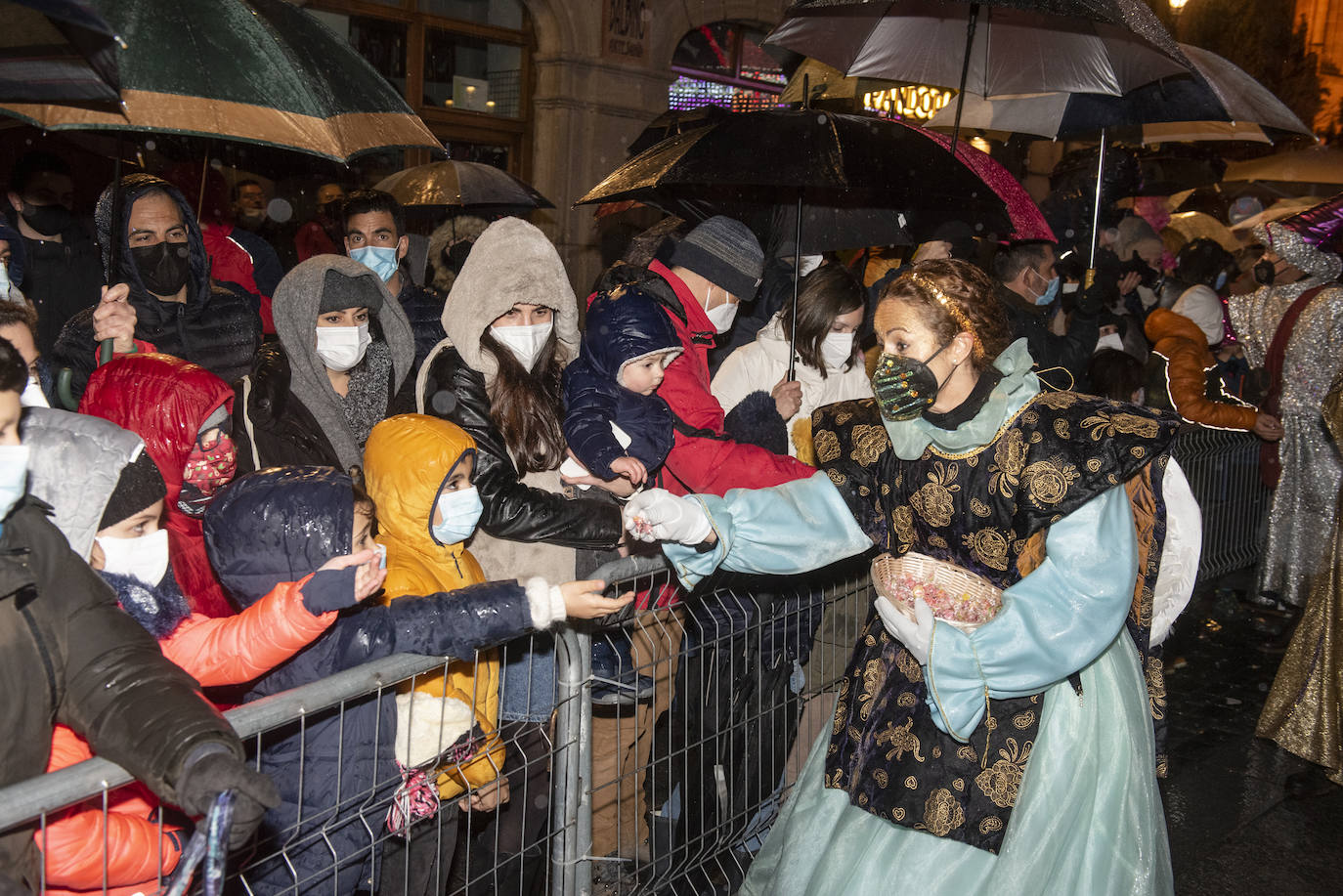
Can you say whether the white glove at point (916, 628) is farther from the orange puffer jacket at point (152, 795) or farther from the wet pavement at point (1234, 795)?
the wet pavement at point (1234, 795)

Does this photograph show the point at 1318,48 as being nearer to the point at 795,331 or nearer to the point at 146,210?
the point at 795,331

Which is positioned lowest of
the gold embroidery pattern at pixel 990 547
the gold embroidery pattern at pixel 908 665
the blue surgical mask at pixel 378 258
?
the gold embroidery pattern at pixel 908 665

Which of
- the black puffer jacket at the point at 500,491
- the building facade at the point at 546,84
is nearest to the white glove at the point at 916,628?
the black puffer jacket at the point at 500,491

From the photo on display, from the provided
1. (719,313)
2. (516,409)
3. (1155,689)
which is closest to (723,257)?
(719,313)

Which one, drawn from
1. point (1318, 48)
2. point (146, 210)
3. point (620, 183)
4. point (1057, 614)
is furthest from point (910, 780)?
point (1318, 48)

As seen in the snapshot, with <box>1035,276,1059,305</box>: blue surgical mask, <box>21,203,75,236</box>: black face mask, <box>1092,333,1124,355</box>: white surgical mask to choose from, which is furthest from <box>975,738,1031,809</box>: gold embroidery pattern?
<box>1092,333,1124,355</box>: white surgical mask

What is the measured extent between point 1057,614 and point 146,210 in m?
3.68

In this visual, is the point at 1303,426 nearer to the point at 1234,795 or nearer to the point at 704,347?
the point at 1234,795

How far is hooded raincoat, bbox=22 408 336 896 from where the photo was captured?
7.32 feet

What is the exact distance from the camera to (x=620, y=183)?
4.63 metres

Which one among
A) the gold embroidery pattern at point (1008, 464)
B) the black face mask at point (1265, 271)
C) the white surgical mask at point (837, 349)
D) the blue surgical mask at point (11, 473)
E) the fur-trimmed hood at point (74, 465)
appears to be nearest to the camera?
the blue surgical mask at point (11, 473)

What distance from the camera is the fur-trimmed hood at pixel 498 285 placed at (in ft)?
13.4

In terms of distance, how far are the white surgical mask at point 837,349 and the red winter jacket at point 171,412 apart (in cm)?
259

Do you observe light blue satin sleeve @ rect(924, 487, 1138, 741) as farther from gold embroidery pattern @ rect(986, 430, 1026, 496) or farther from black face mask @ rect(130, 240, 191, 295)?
black face mask @ rect(130, 240, 191, 295)
